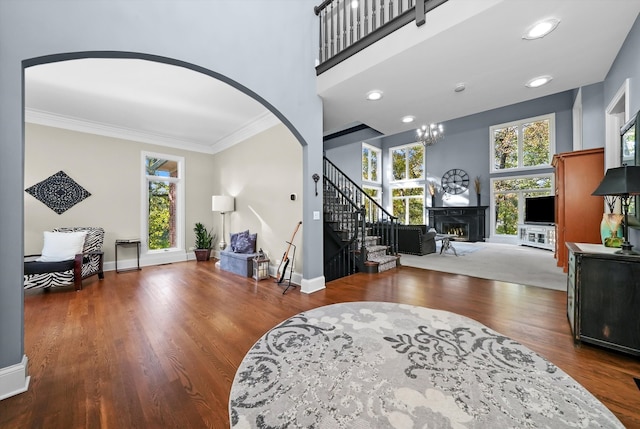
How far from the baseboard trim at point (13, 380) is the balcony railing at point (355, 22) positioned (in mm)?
4152

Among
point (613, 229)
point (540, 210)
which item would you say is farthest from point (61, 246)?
point (540, 210)

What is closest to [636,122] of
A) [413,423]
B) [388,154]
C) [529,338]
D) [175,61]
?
[529,338]

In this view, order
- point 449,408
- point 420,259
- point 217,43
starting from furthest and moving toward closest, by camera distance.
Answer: point 420,259 < point 217,43 < point 449,408

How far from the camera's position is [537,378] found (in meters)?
1.65

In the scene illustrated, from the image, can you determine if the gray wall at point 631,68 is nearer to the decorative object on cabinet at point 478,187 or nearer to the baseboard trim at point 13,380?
the baseboard trim at point 13,380

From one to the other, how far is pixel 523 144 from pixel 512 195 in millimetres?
1783

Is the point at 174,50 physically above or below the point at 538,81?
below

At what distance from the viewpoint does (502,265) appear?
5.09 m

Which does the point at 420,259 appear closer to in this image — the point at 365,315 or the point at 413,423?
the point at 365,315

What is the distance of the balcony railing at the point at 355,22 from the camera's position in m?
2.71

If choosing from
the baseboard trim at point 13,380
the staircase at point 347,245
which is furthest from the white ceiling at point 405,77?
the baseboard trim at point 13,380

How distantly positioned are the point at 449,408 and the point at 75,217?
21.5 ft

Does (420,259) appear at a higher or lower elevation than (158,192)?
lower

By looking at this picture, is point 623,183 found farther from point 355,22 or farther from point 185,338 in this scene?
point 185,338
